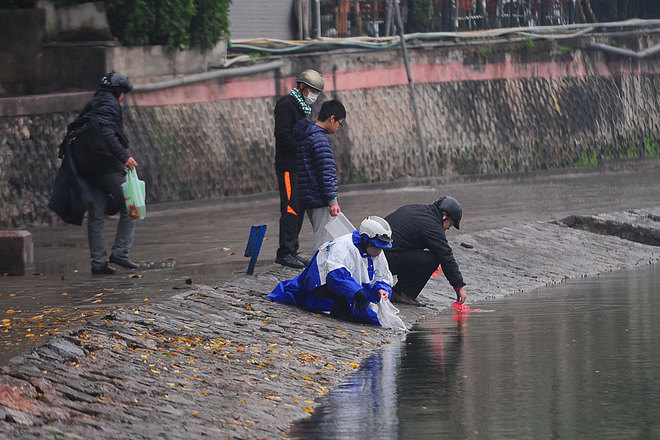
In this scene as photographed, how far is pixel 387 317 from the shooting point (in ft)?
39.4

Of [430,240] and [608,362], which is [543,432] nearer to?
[608,362]

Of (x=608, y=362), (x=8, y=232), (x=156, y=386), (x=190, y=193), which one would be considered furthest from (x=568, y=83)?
(x=156, y=386)

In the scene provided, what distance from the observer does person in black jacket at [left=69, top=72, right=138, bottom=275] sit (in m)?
13.4

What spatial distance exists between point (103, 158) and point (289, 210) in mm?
1813

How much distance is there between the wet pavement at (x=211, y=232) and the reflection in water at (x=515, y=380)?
214 cm

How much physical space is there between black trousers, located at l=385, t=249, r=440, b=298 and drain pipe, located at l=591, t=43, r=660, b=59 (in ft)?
60.3

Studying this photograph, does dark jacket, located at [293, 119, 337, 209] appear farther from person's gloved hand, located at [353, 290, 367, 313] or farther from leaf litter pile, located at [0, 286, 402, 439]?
person's gloved hand, located at [353, 290, 367, 313]

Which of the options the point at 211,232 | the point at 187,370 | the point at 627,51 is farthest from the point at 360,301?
the point at 627,51

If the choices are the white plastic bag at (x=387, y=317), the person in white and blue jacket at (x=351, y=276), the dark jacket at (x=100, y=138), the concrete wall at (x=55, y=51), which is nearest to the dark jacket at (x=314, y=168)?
the person in white and blue jacket at (x=351, y=276)

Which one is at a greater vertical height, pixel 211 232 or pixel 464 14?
pixel 464 14

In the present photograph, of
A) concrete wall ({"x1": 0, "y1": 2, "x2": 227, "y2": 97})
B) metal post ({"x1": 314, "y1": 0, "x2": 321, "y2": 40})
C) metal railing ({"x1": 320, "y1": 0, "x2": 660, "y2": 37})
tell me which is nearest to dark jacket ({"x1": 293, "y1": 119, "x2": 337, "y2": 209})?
concrete wall ({"x1": 0, "y1": 2, "x2": 227, "y2": 97})

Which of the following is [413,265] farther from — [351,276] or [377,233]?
[377,233]

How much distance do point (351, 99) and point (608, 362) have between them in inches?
617

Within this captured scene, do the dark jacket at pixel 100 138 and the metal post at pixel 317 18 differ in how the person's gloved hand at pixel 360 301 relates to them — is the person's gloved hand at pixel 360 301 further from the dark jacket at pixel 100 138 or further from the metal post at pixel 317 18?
the metal post at pixel 317 18
